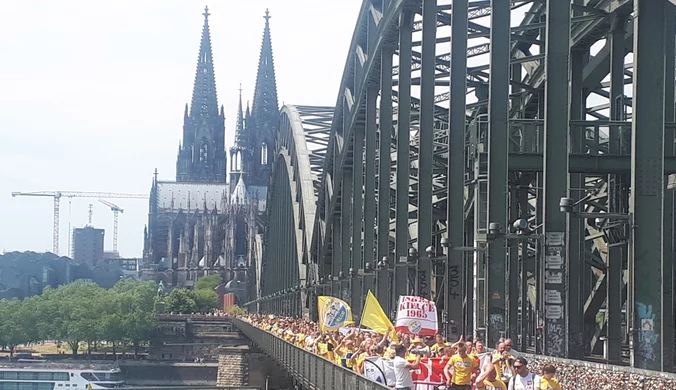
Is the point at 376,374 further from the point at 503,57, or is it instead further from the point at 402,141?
the point at 402,141

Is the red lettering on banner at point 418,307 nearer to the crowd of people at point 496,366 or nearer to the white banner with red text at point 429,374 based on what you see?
the crowd of people at point 496,366

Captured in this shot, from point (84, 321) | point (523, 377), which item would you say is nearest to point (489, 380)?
point (523, 377)

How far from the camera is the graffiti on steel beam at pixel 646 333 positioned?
19.3m

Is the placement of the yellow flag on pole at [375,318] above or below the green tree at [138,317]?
above

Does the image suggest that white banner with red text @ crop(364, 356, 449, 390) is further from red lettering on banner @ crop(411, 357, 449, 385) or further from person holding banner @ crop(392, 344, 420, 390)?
person holding banner @ crop(392, 344, 420, 390)

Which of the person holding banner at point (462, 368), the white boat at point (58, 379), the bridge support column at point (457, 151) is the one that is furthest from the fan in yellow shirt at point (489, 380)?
the white boat at point (58, 379)

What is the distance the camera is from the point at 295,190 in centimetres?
7175

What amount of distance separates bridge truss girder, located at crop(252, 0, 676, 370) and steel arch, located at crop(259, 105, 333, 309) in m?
17.6

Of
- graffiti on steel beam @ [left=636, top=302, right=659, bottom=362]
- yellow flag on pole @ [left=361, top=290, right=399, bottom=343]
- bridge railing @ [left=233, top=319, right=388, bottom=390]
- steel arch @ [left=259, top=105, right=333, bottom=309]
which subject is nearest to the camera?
graffiti on steel beam @ [left=636, top=302, right=659, bottom=362]

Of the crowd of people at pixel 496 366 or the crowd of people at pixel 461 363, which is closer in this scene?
the crowd of people at pixel 496 366

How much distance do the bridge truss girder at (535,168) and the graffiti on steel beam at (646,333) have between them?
20 millimetres

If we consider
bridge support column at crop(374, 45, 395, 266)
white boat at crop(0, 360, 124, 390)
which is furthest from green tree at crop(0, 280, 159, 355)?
bridge support column at crop(374, 45, 395, 266)

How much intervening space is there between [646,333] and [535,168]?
257 inches

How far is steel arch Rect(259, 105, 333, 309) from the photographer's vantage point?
63.0 metres
